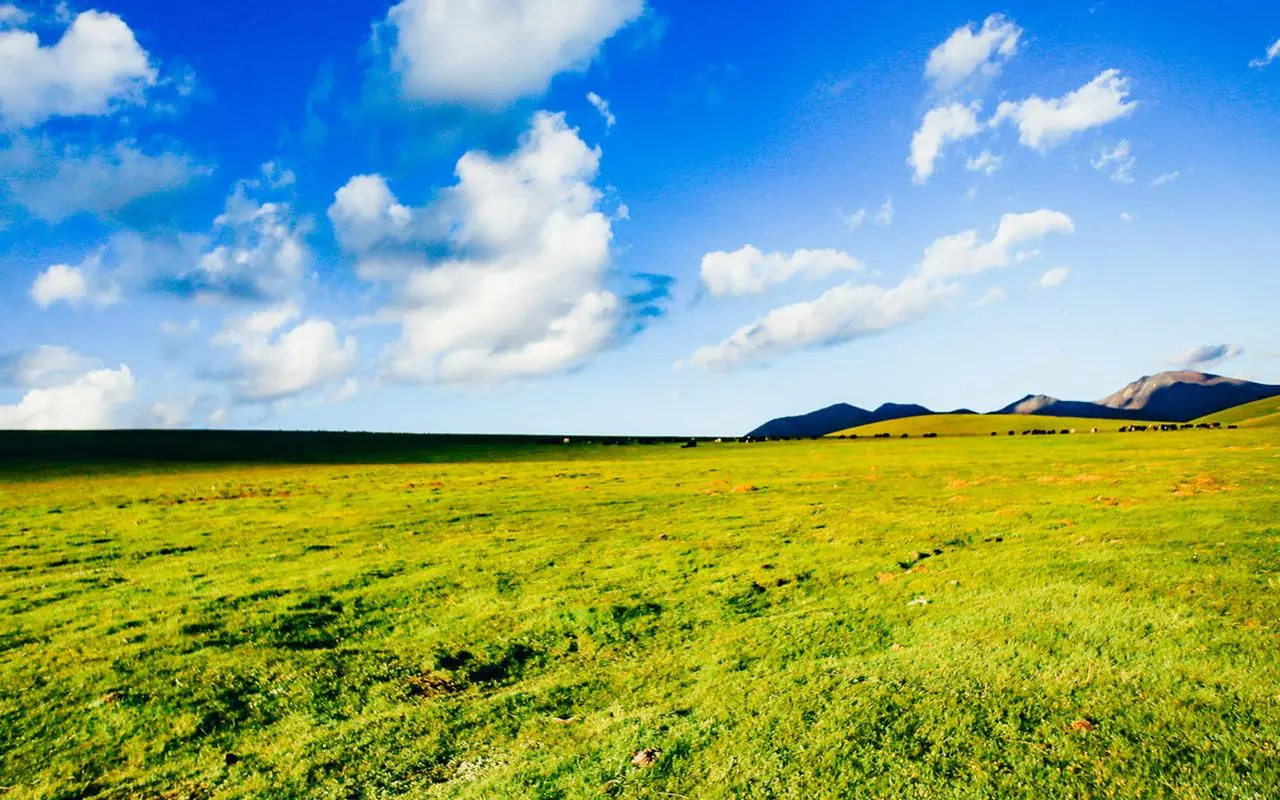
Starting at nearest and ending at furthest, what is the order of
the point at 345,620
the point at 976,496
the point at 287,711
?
1. the point at 287,711
2. the point at 345,620
3. the point at 976,496

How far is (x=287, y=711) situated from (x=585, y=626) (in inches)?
225

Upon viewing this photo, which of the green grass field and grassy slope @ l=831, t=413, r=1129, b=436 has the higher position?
grassy slope @ l=831, t=413, r=1129, b=436

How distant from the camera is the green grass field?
7594 mm

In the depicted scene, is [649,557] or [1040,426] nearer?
[649,557]

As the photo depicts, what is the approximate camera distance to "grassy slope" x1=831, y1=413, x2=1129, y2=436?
446 feet

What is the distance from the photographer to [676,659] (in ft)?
37.7

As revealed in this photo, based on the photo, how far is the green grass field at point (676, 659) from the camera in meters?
7.59

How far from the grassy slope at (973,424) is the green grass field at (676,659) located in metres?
126

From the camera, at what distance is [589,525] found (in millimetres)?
26828

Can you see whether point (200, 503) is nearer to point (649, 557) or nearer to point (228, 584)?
point (228, 584)

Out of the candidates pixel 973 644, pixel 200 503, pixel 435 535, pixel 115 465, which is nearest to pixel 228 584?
pixel 435 535

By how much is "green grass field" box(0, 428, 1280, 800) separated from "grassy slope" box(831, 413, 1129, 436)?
4978 inches

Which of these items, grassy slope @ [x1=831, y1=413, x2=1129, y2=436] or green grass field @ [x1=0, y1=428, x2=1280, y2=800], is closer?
green grass field @ [x1=0, y1=428, x2=1280, y2=800]

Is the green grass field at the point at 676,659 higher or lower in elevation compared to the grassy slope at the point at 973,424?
lower
